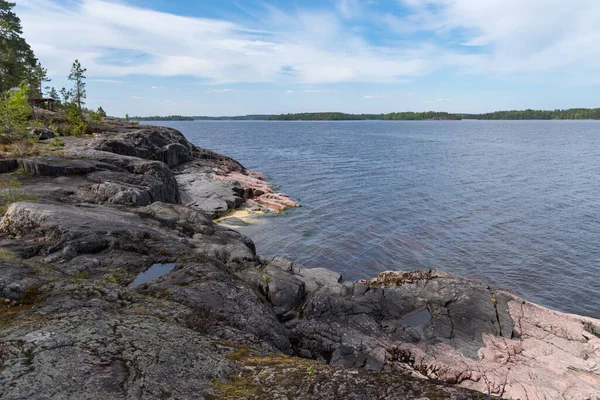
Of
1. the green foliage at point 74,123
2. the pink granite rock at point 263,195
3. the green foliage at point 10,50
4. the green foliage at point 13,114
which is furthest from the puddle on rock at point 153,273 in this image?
the green foliage at point 10,50

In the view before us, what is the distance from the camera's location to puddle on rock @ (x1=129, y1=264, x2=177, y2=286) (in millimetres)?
12070

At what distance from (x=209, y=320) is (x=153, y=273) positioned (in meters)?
4.33

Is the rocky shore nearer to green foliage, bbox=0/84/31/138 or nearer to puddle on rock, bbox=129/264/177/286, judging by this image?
puddle on rock, bbox=129/264/177/286

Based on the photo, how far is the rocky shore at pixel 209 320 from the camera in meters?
5.78

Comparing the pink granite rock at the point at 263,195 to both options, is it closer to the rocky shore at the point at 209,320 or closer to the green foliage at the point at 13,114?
the rocky shore at the point at 209,320

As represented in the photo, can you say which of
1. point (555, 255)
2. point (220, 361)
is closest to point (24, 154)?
point (220, 361)

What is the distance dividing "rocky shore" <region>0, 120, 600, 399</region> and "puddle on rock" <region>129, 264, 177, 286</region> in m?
0.17

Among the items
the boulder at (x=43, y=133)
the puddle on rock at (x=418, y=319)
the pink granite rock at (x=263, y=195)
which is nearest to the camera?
the puddle on rock at (x=418, y=319)

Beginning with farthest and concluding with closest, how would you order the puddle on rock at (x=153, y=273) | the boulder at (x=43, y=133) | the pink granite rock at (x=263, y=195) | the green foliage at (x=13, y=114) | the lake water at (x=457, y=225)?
the pink granite rock at (x=263, y=195), the boulder at (x=43, y=133), the green foliage at (x=13, y=114), the lake water at (x=457, y=225), the puddle on rock at (x=153, y=273)

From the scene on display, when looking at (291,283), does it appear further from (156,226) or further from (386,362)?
(156,226)

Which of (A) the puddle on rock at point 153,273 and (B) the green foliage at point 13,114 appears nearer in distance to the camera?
(A) the puddle on rock at point 153,273

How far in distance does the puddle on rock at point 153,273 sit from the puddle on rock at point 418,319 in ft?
36.8

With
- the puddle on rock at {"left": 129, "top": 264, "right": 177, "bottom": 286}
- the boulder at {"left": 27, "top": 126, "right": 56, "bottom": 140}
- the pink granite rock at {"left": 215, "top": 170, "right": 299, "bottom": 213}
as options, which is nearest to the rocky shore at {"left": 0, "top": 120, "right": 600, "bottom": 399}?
the puddle on rock at {"left": 129, "top": 264, "right": 177, "bottom": 286}

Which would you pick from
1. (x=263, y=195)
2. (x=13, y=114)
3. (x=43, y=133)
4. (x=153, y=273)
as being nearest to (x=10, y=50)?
(x=43, y=133)
